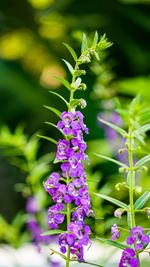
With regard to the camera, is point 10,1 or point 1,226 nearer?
point 1,226

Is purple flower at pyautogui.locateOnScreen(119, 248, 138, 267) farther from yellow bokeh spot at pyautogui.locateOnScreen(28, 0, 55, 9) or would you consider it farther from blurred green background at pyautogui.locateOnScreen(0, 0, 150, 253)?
yellow bokeh spot at pyautogui.locateOnScreen(28, 0, 55, 9)

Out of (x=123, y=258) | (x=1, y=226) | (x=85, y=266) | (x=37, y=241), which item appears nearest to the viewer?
(x=123, y=258)

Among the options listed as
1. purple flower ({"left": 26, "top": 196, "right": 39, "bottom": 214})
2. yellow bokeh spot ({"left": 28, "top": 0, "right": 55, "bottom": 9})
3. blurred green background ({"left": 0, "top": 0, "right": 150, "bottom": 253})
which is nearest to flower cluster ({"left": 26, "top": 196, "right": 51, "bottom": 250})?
purple flower ({"left": 26, "top": 196, "right": 39, "bottom": 214})

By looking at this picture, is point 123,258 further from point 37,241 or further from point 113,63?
point 113,63

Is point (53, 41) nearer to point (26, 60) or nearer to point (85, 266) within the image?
point (26, 60)

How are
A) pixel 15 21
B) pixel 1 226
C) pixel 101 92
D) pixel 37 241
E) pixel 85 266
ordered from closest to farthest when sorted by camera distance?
pixel 37 241 < pixel 85 266 < pixel 1 226 < pixel 101 92 < pixel 15 21

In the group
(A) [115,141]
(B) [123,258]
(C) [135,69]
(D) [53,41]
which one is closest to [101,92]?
(A) [115,141]

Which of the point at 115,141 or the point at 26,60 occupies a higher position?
the point at 26,60

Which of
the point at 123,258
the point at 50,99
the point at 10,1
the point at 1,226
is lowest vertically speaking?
the point at 123,258
